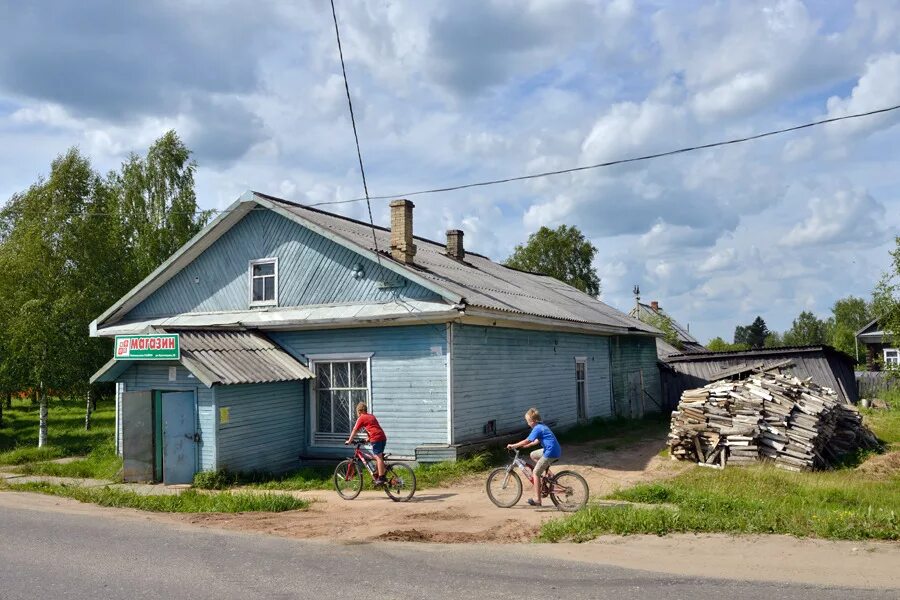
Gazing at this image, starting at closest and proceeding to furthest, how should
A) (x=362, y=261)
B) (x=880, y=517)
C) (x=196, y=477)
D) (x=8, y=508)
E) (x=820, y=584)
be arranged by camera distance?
(x=820, y=584) < (x=880, y=517) < (x=8, y=508) < (x=196, y=477) < (x=362, y=261)

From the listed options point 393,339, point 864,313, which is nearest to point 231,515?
point 393,339

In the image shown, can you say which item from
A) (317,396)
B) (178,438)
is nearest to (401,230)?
(317,396)

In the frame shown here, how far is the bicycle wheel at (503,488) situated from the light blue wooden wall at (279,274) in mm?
4609

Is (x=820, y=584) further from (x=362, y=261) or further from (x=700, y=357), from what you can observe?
(x=700, y=357)

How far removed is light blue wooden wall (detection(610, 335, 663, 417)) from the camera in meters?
24.8

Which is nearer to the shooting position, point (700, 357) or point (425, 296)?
point (425, 296)

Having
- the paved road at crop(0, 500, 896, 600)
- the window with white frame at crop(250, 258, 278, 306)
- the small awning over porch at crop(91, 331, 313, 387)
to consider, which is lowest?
the paved road at crop(0, 500, 896, 600)

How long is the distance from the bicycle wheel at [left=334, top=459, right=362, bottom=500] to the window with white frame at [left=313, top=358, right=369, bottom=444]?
313 centimetres

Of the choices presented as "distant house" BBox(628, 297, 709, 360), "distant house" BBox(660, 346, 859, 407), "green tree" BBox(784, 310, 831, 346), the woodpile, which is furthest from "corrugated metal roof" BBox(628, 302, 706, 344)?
"green tree" BBox(784, 310, 831, 346)

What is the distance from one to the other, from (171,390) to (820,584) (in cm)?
1214

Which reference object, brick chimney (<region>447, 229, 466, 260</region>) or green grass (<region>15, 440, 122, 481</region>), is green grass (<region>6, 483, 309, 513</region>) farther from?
brick chimney (<region>447, 229, 466, 260</region>)

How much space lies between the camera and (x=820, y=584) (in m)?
6.64

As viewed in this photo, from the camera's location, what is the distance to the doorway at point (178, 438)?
14.0m

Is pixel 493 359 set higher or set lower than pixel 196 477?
higher
